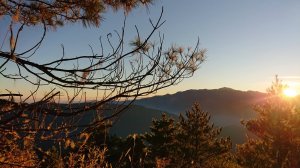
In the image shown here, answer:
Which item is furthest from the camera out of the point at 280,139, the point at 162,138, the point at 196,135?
the point at 196,135

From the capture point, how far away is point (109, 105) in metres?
3.02

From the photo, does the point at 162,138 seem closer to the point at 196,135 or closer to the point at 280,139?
the point at 196,135

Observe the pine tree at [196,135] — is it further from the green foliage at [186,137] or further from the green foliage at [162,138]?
the green foliage at [162,138]

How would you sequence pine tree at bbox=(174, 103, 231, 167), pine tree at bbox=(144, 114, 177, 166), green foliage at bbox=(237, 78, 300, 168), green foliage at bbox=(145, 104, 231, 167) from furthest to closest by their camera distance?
pine tree at bbox=(174, 103, 231, 167) < green foliage at bbox=(145, 104, 231, 167) < pine tree at bbox=(144, 114, 177, 166) < green foliage at bbox=(237, 78, 300, 168)

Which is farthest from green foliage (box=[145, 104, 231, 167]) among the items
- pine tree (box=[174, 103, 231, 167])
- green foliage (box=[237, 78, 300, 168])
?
green foliage (box=[237, 78, 300, 168])

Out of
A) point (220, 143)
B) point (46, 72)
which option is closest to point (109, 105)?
point (46, 72)

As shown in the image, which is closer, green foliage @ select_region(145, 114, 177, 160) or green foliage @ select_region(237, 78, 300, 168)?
green foliage @ select_region(237, 78, 300, 168)

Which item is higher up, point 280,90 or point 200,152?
point 280,90

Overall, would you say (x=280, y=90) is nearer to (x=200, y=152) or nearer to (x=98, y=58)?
(x=200, y=152)

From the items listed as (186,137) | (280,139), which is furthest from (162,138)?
(280,139)

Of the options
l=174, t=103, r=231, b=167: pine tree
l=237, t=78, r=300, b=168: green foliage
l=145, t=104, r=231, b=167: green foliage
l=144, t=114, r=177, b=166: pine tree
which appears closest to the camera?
l=237, t=78, r=300, b=168: green foliage

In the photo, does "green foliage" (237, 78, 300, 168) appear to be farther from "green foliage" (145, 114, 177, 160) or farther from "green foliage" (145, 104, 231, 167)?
"green foliage" (145, 114, 177, 160)

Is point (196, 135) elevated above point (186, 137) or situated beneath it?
elevated above

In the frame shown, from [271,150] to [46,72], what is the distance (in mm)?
19308
